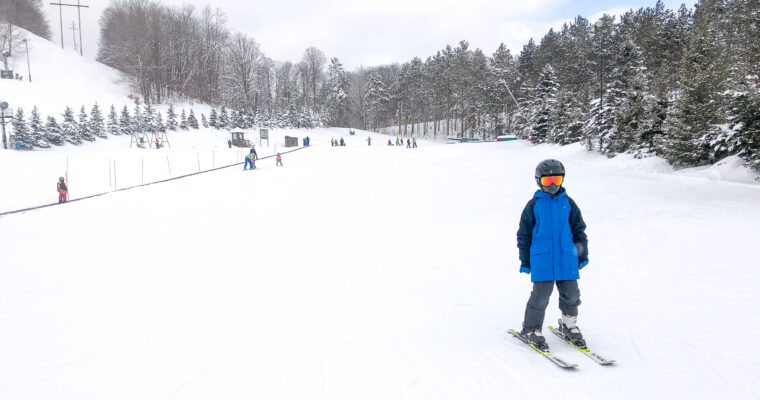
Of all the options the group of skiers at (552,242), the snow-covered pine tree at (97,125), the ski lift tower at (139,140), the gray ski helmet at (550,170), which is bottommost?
the group of skiers at (552,242)

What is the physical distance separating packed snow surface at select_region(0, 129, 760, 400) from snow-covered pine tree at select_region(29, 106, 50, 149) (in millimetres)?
22059

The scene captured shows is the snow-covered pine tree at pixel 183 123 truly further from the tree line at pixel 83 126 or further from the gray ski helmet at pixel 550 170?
the gray ski helmet at pixel 550 170

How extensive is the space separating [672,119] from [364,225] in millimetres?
14264

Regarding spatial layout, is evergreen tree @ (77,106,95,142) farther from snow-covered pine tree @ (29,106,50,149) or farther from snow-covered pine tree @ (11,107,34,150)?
snow-covered pine tree @ (11,107,34,150)

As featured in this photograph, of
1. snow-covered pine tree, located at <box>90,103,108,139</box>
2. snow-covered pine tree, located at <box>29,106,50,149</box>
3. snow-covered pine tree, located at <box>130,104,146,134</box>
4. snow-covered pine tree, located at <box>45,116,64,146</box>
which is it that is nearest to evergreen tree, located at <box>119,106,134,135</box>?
snow-covered pine tree, located at <box>130,104,146,134</box>

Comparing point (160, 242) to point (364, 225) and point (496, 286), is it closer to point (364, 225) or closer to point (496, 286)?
point (364, 225)

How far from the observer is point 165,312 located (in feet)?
16.1

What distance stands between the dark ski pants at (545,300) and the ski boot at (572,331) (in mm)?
60

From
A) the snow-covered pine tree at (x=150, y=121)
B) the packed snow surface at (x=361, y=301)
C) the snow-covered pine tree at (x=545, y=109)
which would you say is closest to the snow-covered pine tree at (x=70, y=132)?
the snow-covered pine tree at (x=150, y=121)

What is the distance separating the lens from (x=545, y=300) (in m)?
3.73

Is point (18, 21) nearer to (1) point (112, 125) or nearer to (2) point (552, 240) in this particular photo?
(1) point (112, 125)

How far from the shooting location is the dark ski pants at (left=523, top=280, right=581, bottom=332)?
366 cm

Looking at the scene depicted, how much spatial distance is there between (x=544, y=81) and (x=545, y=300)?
39381mm

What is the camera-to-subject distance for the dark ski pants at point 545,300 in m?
3.66
